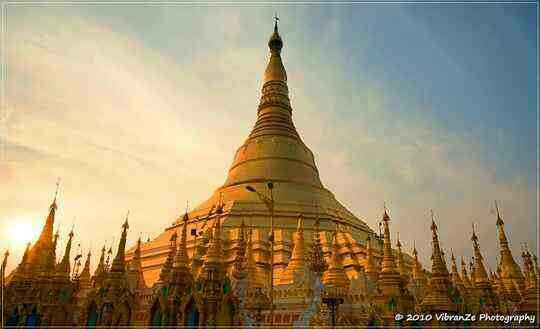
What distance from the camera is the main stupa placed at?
34750mm

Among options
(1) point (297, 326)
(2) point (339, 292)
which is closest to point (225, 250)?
(1) point (297, 326)

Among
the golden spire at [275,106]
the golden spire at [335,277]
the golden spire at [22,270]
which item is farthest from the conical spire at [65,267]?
the golden spire at [275,106]

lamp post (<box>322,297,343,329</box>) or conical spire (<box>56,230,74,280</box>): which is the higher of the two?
conical spire (<box>56,230,74,280</box>)

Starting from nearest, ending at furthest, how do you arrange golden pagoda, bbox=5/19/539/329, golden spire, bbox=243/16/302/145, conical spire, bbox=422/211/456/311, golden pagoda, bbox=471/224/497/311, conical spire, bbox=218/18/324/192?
conical spire, bbox=422/211/456/311 < golden pagoda, bbox=5/19/539/329 < golden pagoda, bbox=471/224/497/311 < conical spire, bbox=218/18/324/192 < golden spire, bbox=243/16/302/145

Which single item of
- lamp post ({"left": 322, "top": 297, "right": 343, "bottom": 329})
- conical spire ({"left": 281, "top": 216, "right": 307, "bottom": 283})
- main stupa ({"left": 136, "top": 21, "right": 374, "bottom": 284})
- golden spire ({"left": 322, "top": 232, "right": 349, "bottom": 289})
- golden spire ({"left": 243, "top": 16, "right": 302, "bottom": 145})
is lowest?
lamp post ({"left": 322, "top": 297, "right": 343, "bottom": 329})

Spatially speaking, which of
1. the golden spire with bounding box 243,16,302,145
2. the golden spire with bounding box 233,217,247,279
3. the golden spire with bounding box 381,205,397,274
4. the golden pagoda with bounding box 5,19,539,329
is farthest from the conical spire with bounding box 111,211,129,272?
the golden spire with bounding box 243,16,302,145

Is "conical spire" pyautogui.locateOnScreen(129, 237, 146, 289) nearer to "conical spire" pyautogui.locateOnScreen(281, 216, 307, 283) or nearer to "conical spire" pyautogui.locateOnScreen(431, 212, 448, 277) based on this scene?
"conical spire" pyautogui.locateOnScreen(281, 216, 307, 283)

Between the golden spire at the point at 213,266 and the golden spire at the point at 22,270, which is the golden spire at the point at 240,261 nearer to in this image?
the golden spire at the point at 213,266

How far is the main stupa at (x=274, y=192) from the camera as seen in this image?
34.8 m

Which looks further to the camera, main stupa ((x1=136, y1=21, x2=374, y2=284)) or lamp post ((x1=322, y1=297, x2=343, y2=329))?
main stupa ((x1=136, y1=21, x2=374, y2=284))

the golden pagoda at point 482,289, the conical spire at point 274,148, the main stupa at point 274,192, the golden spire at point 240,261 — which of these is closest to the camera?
the golden spire at point 240,261

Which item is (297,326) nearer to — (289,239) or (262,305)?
(262,305)

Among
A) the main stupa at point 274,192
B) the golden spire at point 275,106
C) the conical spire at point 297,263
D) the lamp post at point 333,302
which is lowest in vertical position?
the lamp post at point 333,302

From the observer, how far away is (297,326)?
21438 millimetres
